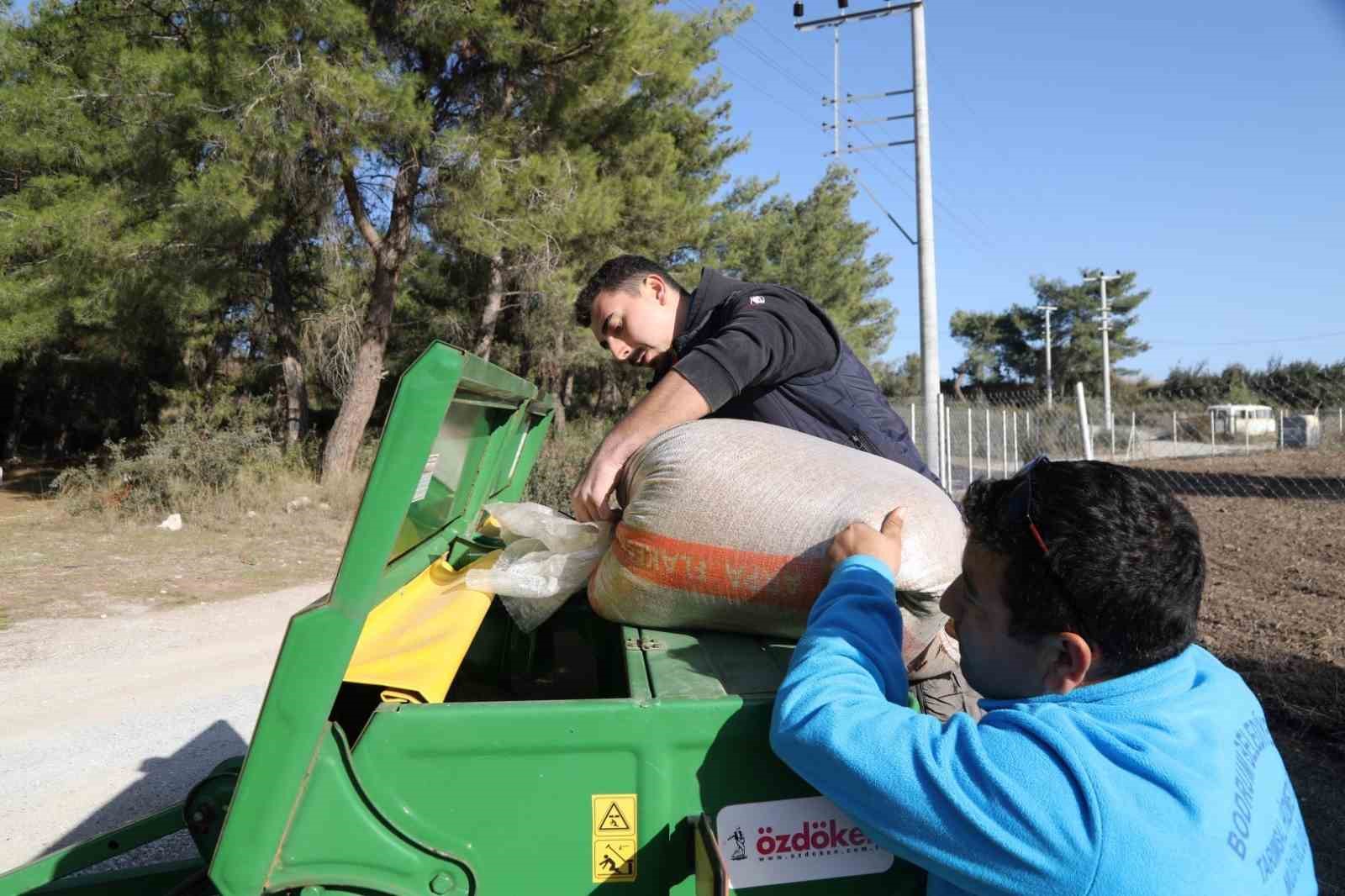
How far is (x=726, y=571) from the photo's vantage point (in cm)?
185

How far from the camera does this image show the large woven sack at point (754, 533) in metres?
1.81

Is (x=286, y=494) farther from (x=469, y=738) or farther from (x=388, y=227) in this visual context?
(x=469, y=738)

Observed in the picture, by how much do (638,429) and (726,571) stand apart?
439 millimetres

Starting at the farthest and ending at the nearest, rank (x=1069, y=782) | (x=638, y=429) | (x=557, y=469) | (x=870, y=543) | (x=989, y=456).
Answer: (x=989, y=456) → (x=557, y=469) → (x=638, y=429) → (x=870, y=543) → (x=1069, y=782)

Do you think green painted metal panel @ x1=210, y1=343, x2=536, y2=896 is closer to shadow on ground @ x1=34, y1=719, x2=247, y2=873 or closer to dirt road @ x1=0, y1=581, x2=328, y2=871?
shadow on ground @ x1=34, y1=719, x2=247, y2=873

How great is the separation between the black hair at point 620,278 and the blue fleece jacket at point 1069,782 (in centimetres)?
150

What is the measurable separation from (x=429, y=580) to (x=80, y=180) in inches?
551

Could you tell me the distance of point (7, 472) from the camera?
21.1 m

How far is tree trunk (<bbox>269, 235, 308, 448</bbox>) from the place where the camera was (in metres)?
15.5

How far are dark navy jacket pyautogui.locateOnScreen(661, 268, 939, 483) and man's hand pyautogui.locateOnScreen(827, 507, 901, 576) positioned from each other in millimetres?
640

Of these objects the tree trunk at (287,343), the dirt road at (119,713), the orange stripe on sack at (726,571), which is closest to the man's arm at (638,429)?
the orange stripe on sack at (726,571)

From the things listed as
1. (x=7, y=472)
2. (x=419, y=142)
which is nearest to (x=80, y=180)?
(x=419, y=142)

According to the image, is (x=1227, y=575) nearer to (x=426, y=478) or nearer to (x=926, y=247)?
(x=926, y=247)

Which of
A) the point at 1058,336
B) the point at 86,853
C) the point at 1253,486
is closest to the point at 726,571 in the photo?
the point at 86,853
